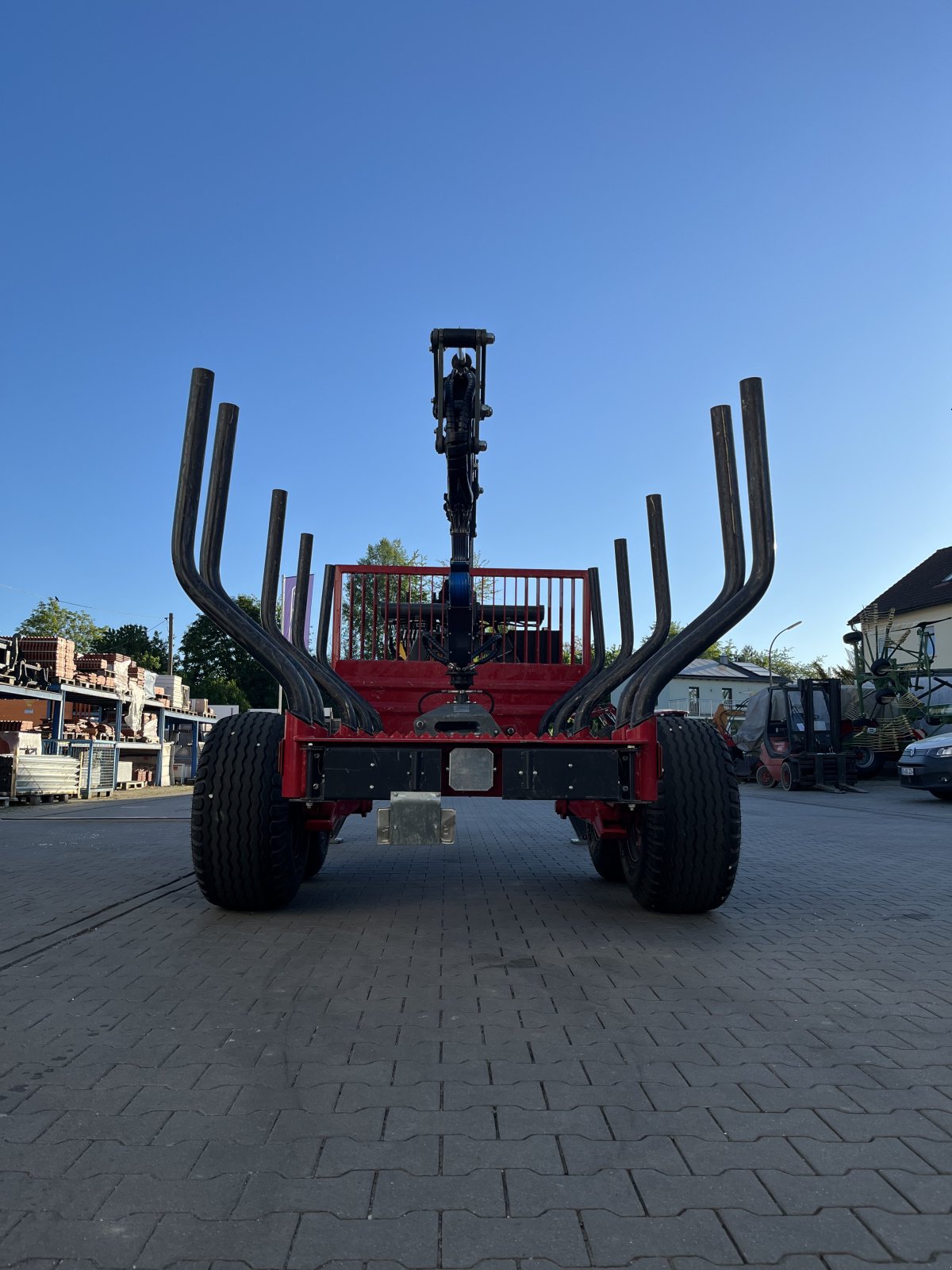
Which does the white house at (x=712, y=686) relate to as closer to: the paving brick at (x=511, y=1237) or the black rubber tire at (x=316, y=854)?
the black rubber tire at (x=316, y=854)

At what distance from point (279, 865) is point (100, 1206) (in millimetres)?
3388

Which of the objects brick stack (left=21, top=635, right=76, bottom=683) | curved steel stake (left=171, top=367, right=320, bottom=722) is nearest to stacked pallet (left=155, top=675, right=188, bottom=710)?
brick stack (left=21, top=635, right=76, bottom=683)

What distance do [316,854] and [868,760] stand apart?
17805 mm

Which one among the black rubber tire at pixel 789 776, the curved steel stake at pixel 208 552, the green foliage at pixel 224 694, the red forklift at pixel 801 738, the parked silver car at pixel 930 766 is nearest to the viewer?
the curved steel stake at pixel 208 552

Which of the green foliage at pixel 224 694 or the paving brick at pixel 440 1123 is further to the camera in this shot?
the green foliage at pixel 224 694

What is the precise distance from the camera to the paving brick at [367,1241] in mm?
1975

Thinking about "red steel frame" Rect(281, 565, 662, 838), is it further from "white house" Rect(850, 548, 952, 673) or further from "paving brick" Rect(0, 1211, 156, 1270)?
"white house" Rect(850, 548, 952, 673)

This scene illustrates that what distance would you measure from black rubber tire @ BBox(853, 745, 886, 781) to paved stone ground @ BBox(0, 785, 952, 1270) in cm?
1659

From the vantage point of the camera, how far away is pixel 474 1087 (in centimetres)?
294

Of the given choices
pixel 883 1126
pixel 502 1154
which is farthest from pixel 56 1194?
pixel 883 1126

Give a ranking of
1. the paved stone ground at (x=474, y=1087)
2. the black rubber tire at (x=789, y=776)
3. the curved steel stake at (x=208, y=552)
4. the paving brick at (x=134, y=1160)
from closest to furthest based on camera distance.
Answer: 1. the paved stone ground at (x=474, y=1087)
2. the paving brick at (x=134, y=1160)
3. the curved steel stake at (x=208, y=552)
4. the black rubber tire at (x=789, y=776)

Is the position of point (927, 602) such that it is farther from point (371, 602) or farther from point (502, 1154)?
point (502, 1154)

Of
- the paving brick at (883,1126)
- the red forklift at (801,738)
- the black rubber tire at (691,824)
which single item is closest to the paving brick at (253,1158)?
the paving brick at (883,1126)

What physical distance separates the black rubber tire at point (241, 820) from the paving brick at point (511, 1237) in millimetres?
3453
